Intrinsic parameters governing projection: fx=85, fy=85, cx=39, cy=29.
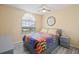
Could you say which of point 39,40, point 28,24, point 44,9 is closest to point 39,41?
point 39,40

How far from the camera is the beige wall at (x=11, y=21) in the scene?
1.31m

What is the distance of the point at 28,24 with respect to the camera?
56.5 inches

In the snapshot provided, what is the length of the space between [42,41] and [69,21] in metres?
0.55

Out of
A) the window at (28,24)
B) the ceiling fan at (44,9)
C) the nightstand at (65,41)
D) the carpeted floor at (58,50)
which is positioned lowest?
the carpeted floor at (58,50)

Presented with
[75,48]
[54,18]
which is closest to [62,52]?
[75,48]

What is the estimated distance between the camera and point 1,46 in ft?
4.41

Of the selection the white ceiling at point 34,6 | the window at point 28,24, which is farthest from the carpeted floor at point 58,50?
the white ceiling at point 34,6

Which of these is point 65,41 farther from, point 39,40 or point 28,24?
point 28,24

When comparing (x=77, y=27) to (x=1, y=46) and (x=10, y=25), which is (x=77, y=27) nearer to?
(x=10, y=25)

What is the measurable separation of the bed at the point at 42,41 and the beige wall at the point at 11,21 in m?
0.12

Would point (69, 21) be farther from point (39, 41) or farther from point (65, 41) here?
point (39, 41)

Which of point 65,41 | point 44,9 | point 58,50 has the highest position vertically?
point 44,9

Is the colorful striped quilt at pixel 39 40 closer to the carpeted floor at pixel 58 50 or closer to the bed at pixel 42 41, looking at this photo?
the bed at pixel 42 41

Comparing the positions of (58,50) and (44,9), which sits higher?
(44,9)
